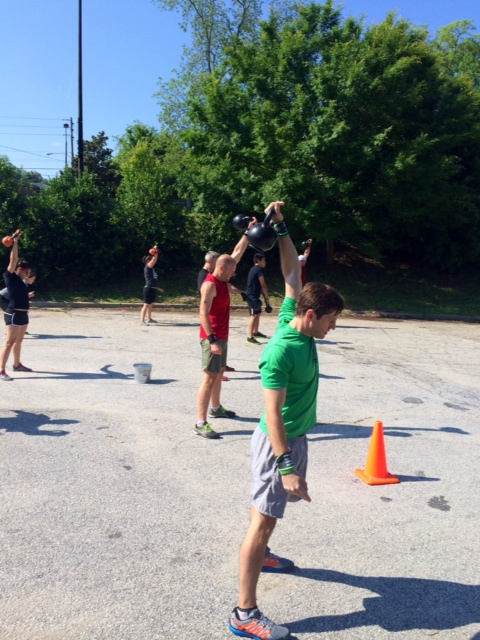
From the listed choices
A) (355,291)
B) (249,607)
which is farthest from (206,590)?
(355,291)

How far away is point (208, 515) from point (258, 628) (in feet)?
4.54

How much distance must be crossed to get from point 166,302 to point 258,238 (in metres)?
14.2

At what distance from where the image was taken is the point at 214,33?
1209 inches

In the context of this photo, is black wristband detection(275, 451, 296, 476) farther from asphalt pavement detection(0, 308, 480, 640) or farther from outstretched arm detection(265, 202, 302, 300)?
outstretched arm detection(265, 202, 302, 300)

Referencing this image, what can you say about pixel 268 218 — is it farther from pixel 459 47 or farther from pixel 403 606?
pixel 459 47

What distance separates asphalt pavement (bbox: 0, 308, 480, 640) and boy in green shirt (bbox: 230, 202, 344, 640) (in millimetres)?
206

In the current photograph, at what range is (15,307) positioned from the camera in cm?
813

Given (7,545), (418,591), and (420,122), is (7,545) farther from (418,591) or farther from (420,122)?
(420,122)

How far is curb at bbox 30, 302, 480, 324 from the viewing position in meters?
16.8

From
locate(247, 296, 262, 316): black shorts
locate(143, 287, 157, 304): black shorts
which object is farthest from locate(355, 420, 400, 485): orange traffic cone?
locate(143, 287, 157, 304): black shorts

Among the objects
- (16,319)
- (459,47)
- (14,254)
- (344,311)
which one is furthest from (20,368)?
(459,47)

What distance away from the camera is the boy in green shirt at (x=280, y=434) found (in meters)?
2.93

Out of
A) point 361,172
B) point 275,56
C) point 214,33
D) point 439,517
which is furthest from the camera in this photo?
point 214,33

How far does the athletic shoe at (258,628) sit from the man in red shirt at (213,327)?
2.97m
